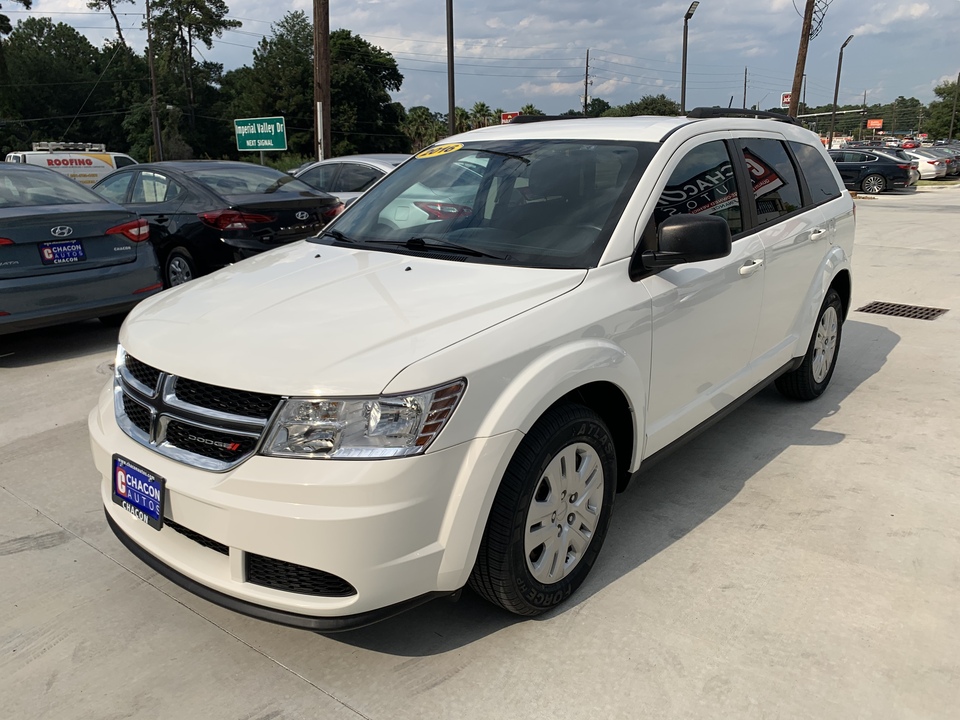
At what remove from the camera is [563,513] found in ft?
8.95

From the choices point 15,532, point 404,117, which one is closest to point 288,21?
point 404,117

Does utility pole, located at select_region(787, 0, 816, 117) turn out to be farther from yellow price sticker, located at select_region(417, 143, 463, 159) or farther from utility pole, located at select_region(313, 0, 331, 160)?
yellow price sticker, located at select_region(417, 143, 463, 159)

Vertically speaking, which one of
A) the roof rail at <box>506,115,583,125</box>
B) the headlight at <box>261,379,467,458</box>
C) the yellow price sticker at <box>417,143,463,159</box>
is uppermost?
the roof rail at <box>506,115,583,125</box>

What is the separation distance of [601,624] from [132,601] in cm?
175

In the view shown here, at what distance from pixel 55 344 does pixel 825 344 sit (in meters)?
6.10

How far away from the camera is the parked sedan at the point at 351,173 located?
33.3 ft

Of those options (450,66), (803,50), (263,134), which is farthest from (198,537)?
(803,50)

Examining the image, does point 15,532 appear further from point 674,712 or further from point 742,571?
point 742,571

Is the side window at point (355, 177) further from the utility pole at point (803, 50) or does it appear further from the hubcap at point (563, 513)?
the utility pole at point (803, 50)

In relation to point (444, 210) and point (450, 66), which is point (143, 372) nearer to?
point (444, 210)

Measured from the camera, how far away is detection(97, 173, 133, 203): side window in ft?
27.6

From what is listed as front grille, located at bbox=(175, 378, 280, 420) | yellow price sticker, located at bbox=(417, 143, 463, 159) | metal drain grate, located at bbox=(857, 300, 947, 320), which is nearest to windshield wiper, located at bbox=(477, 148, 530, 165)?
yellow price sticker, located at bbox=(417, 143, 463, 159)

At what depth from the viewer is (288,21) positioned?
70.2 m

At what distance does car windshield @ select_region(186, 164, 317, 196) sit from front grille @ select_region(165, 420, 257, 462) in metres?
5.65
